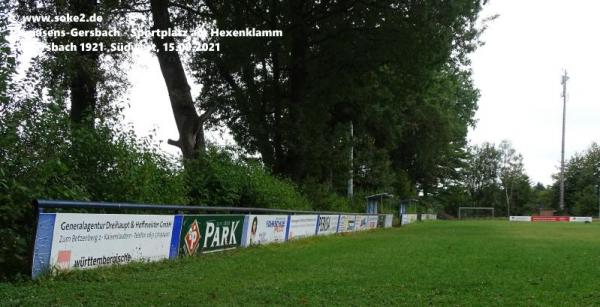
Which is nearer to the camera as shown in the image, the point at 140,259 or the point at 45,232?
the point at 45,232

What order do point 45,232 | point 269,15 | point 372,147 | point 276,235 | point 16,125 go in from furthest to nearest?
1. point 372,147
2. point 269,15
3. point 276,235
4. point 16,125
5. point 45,232

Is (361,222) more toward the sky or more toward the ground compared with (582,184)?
more toward the ground

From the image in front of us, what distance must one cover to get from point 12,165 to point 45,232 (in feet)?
5.75

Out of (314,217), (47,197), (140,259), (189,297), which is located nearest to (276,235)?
(314,217)

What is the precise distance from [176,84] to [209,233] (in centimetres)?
1346

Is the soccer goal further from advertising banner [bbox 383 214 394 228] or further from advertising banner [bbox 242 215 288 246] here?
advertising banner [bbox 242 215 288 246]

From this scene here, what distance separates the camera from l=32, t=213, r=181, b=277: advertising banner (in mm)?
8898

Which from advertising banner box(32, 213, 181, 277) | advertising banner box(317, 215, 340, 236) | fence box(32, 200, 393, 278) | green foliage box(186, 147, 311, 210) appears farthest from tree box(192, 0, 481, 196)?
advertising banner box(32, 213, 181, 277)

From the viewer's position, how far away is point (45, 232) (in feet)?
29.0

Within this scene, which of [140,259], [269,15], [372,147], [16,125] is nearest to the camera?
[16,125]

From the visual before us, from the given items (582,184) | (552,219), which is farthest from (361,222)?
(582,184)

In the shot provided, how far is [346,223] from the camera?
1271 inches

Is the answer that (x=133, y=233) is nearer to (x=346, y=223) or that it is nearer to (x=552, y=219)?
(x=346, y=223)

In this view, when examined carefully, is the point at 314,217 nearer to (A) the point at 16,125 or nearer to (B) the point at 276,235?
(B) the point at 276,235
